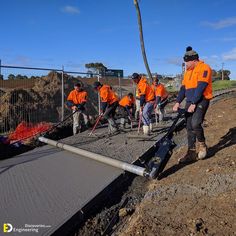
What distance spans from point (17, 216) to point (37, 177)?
1.72 m

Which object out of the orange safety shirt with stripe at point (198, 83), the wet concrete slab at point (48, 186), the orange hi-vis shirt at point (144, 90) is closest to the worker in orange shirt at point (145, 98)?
the orange hi-vis shirt at point (144, 90)

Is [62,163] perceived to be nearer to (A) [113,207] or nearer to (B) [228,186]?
(A) [113,207]

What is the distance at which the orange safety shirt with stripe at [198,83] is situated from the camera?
601 cm

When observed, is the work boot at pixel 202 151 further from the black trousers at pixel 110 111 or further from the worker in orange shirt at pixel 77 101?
the worker in orange shirt at pixel 77 101

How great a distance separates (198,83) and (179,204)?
2381mm

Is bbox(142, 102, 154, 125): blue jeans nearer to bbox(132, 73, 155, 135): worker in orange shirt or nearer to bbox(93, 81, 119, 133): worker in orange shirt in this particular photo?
bbox(132, 73, 155, 135): worker in orange shirt

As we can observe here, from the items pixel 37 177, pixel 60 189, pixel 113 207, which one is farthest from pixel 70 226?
pixel 37 177

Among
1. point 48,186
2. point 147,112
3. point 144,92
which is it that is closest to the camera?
point 48,186

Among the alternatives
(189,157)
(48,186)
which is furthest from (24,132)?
(189,157)

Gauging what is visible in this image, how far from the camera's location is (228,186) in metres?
4.89

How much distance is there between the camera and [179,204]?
14.9 ft

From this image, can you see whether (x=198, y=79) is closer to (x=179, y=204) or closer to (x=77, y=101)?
(x=179, y=204)

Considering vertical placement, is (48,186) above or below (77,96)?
below

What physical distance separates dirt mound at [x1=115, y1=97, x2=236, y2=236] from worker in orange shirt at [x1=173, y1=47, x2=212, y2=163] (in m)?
0.30
